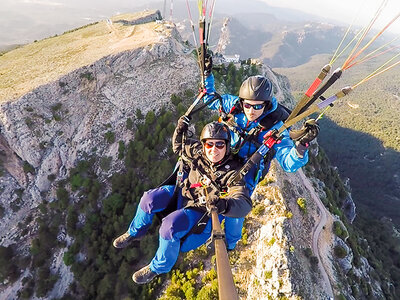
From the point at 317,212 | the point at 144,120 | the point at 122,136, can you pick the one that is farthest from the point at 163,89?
the point at 317,212

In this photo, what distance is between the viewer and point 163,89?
37250 millimetres

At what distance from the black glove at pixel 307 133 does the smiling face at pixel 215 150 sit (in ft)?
7.00

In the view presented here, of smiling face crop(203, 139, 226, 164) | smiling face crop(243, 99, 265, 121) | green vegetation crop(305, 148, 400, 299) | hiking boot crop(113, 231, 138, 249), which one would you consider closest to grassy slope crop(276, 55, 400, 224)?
green vegetation crop(305, 148, 400, 299)

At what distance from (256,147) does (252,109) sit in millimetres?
1386

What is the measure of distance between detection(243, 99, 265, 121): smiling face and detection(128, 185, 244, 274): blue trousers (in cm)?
374

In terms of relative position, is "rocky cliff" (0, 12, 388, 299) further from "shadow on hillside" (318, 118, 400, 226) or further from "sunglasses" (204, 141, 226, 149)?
"shadow on hillside" (318, 118, 400, 226)

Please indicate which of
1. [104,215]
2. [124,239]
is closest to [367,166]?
[104,215]

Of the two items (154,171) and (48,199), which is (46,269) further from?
(154,171)

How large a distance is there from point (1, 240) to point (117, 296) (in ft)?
57.4

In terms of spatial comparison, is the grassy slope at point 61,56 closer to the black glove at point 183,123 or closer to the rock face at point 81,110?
the rock face at point 81,110

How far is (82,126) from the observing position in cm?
3634

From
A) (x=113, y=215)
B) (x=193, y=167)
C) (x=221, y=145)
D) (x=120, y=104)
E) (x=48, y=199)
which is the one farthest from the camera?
(x=120, y=104)

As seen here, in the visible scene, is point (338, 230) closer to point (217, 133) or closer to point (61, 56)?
point (217, 133)

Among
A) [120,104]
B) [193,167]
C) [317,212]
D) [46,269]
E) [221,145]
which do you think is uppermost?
[221,145]
